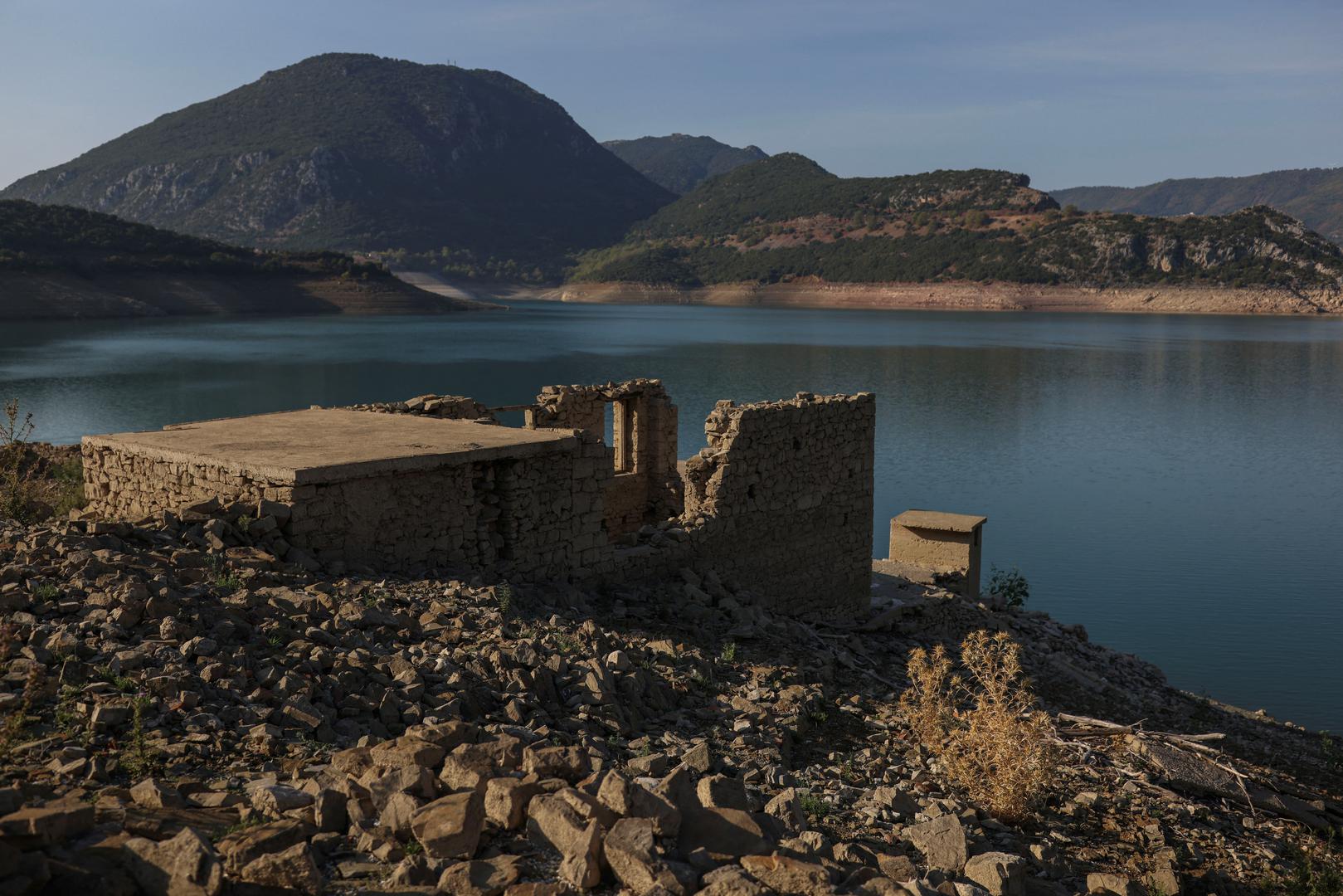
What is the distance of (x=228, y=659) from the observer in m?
6.07

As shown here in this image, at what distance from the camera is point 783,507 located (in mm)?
12320

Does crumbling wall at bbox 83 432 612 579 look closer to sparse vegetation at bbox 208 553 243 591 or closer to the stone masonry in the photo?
the stone masonry

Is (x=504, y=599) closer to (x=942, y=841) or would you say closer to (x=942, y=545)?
(x=942, y=841)

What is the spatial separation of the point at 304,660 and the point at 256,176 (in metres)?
176

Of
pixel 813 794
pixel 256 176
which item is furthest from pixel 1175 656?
pixel 256 176

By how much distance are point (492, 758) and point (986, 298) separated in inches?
4922

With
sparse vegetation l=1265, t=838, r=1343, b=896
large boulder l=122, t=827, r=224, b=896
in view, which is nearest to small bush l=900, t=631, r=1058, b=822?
sparse vegetation l=1265, t=838, r=1343, b=896

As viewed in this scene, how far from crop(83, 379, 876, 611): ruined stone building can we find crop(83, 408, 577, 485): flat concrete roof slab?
2 centimetres

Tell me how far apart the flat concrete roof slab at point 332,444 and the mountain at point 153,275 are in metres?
69.8

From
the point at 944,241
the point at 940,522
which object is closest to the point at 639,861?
the point at 940,522

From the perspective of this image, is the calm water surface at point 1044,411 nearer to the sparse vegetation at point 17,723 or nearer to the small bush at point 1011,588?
the small bush at point 1011,588

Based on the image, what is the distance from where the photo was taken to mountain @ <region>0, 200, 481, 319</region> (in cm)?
7331

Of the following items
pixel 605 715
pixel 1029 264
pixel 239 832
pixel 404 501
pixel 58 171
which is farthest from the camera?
pixel 58 171

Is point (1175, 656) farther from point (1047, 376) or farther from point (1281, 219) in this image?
point (1281, 219)
